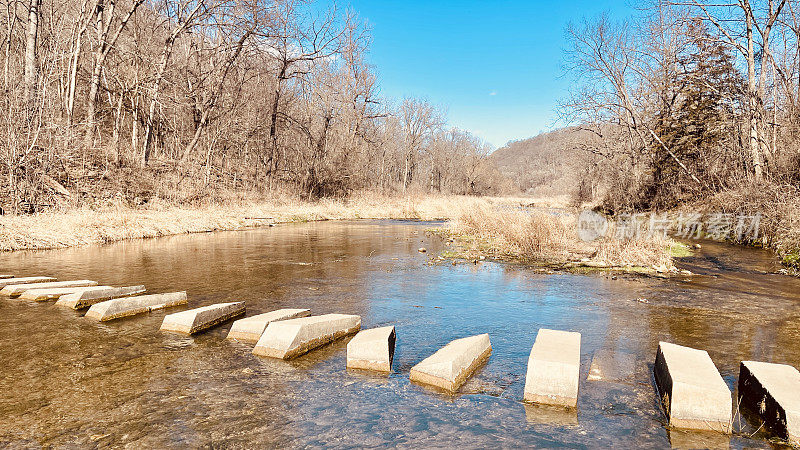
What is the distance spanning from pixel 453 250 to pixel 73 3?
22675 mm

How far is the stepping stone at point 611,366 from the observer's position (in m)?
4.12

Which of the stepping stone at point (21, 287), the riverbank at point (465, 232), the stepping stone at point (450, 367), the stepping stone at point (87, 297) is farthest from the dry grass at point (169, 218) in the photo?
the stepping stone at point (450, 367)

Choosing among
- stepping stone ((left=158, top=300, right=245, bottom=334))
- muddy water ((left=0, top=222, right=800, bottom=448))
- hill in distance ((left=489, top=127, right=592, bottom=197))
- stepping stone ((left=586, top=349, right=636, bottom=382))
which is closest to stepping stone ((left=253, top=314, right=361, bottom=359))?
muddy water ((left=0, top=222, right=800, bottom=448))

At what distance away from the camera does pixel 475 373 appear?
4164 mm

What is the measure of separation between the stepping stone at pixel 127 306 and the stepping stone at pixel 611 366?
542 centimetres

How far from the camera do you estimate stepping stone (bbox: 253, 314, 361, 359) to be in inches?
173

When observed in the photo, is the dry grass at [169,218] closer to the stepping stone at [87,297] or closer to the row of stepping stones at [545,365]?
the stepping stone at [87,297]


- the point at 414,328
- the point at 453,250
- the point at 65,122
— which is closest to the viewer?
the point at 414,328

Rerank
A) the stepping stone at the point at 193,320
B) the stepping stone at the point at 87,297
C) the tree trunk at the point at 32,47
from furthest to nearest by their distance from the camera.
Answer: the tree trunk at the point at 32,47
the stepping stone at the point at 87,297
the stepping stone at the point at 193,320

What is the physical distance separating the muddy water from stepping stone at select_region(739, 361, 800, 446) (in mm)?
184

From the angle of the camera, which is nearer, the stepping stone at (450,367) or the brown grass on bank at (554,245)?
the stepping stone at (450,367)

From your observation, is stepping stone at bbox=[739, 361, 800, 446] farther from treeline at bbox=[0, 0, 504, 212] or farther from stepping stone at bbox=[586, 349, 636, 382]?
treeline at bbox=[0, 0, 504, 212]

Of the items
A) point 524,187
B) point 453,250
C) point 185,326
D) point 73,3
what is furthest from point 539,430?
point 524,187

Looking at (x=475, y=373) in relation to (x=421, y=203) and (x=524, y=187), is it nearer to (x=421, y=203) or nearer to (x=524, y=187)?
(x=421, y=203)
